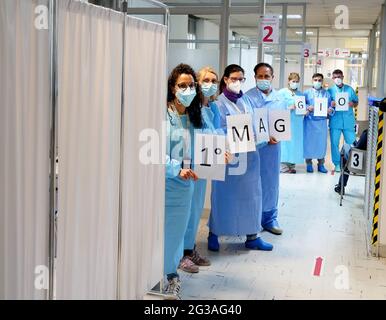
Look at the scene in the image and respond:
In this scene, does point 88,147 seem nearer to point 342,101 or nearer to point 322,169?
point 342,101

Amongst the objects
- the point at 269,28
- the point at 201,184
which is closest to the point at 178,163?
the point at 201,184

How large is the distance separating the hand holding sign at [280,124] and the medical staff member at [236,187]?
0.29 m

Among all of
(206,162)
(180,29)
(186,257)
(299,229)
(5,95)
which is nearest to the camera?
(5,95)

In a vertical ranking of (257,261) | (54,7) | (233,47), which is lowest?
(257,261)

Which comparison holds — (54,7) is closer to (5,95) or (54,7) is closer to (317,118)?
(5,95)

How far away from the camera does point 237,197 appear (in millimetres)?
4301

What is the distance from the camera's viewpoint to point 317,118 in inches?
328

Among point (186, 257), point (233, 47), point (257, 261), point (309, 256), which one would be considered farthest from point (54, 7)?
point (233, 47)

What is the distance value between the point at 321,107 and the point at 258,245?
414 centimetres

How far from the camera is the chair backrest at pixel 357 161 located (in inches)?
237

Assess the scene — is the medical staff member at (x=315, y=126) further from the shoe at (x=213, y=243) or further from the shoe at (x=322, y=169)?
the shoe at (x=213, y=243)

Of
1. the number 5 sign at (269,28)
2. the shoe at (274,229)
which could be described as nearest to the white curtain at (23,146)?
the shoe at (274,229)

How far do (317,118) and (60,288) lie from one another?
22.3 feet

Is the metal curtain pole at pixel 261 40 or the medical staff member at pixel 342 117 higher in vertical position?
the metal curtain pole at pixel 261 40
